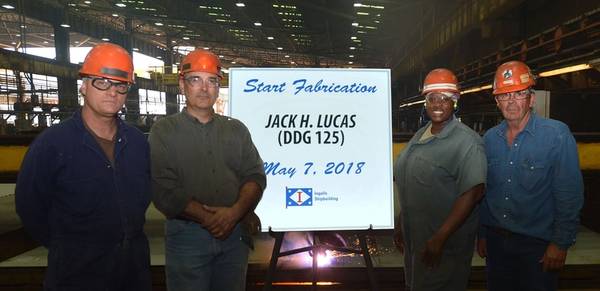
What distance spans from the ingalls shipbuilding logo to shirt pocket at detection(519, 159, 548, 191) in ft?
4.55

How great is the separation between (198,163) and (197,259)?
56 centimetres

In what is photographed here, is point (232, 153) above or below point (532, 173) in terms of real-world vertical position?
above

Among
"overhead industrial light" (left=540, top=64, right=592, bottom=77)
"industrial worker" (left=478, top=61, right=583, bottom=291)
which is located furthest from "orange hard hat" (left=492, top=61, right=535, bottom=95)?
"overhead industrial light" (left=540, top=64, right=592, bottom=77)

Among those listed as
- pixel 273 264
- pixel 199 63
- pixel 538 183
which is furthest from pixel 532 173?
pixel 199 63

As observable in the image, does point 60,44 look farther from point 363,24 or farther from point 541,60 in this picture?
point 541,60

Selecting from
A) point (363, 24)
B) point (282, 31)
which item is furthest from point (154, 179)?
point (282, 31)

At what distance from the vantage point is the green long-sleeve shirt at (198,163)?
2365mm

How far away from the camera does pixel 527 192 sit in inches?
99.0

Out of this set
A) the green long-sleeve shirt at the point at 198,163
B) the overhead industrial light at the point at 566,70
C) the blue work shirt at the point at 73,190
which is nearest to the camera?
the blue work shirt at the point at 73,190

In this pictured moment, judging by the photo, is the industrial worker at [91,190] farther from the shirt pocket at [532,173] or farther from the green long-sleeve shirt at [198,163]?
the shirt pocket at [532,173]

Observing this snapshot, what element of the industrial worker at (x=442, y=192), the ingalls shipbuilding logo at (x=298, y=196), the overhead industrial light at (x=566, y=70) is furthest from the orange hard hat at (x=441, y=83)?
the overhead industrial light at (x=566, y=70)

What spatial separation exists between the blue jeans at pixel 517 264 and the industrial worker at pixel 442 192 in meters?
0.23

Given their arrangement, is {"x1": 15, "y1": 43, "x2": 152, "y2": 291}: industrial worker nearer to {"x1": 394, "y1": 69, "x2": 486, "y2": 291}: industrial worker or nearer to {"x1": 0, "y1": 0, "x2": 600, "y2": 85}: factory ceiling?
{"x1": 394, "y1": 69, "x2": 486, "y2": 291}: industrial worker

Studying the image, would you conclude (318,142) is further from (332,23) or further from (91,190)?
(332,23)
